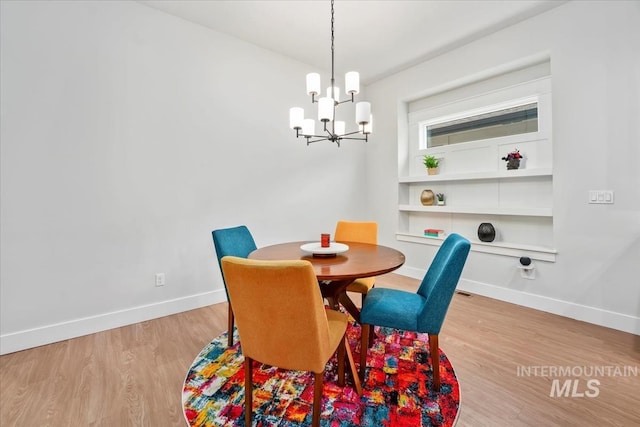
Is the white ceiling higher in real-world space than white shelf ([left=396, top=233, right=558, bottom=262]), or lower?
higher

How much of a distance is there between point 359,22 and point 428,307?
272 cm

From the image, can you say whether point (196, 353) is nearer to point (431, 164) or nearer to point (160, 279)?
point (160, 279)

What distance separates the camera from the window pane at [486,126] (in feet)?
10.1

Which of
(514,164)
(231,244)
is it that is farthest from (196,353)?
(514,164)

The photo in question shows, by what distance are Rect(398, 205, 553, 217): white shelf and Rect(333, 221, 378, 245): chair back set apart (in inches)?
50.4

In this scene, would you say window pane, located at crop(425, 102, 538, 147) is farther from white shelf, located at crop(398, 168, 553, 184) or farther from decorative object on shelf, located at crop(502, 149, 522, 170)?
white shelf, located at crop(398, 168, 553, 184)

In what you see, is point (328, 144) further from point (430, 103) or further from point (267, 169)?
point (430, 103)

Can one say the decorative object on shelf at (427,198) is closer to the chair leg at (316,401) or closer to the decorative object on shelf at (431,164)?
the decorative object on shelf at (431,164)

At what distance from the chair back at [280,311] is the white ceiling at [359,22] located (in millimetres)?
2487

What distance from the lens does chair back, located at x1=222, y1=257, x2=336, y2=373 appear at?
3.70 feet

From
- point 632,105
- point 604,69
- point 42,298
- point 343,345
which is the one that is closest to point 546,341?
point 343,345

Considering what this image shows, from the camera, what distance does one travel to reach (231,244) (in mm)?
2250

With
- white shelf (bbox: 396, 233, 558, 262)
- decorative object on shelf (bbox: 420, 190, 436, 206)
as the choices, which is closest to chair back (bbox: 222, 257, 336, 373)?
white shelf (bbox: 396, 233, 558, 262)

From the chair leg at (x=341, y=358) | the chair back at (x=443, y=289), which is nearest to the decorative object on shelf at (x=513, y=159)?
the chair back at (x=443, y=289)
